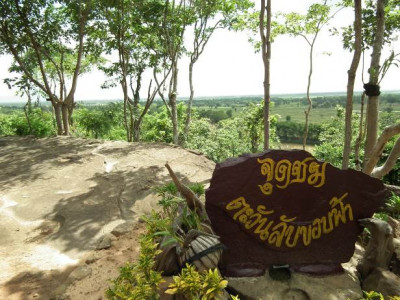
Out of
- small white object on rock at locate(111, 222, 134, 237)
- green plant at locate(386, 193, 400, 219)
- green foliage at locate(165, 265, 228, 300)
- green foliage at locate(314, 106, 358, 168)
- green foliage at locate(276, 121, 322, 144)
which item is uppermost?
green foliage at locate(165, 265, 228, 300)

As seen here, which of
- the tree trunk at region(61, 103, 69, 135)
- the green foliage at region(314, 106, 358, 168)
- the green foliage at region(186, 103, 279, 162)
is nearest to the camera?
the tree trunk at region(61, 103, 69, 135)

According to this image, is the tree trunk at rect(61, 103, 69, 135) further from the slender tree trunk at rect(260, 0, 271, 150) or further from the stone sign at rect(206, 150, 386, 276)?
the stone sign at rect(206, 150, 386, 276)

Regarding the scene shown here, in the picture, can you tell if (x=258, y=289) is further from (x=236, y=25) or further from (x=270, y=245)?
(x=236, y=25)

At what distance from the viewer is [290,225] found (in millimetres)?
2928

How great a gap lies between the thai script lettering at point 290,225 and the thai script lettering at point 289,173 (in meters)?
0.25

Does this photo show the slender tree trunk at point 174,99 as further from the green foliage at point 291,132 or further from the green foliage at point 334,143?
the green foliage at point 291,132

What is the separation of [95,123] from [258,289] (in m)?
16.5

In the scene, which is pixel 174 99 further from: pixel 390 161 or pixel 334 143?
pixel 334 143

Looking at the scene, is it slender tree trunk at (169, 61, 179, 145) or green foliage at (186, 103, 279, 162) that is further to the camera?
green foliage at (186, 103, 279, 162)

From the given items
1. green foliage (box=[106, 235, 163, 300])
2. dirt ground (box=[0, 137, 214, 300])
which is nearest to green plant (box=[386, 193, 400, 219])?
green foliage (box=[106, 235, 163, 300])

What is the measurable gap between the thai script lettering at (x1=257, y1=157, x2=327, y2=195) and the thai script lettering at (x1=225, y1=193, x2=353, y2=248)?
250mm

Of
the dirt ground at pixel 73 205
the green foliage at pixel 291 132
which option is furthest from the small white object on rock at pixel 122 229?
the green foliage at pixel 291 132

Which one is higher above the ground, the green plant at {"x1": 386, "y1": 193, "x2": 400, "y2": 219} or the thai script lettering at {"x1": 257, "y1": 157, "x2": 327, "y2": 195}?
the thai script lettering at {"x1": 257, "y1": 157, "x2": 327, "y2": 195}

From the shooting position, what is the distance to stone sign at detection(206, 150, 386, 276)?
2797 millimetres
